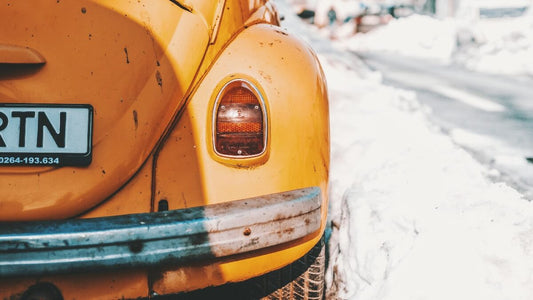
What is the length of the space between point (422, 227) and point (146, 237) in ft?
4.33

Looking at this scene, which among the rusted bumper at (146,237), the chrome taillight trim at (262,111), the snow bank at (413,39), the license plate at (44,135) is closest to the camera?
the rusted bumper at (146,237)

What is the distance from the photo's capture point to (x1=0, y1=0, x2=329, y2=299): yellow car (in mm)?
1581

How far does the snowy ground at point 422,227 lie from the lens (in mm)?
1987

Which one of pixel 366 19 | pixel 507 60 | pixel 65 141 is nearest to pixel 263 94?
pixel 65 141

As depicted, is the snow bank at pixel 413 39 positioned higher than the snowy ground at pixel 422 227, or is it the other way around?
the snow bank at pixel 413 39

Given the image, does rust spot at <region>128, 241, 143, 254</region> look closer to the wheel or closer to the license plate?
the license plate

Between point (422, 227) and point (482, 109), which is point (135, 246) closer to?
point (422, 227)

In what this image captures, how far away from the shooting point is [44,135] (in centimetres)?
171

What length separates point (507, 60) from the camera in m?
11.4

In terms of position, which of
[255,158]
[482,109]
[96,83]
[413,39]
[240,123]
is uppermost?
[413,39]

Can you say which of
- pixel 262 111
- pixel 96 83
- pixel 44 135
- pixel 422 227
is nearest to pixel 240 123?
pixel 262 111

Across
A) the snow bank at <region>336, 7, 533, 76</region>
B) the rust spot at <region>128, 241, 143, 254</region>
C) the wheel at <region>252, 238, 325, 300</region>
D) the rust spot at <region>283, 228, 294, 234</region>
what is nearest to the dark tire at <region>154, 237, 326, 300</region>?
the wheel at <region>252, 238, 325, 300</region>

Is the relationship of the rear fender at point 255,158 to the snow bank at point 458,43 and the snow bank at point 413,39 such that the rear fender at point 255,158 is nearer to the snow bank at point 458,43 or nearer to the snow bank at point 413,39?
the snow bank at point 458,43

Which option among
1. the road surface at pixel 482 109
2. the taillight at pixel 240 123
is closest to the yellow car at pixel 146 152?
the taillight at pixel 240 123
